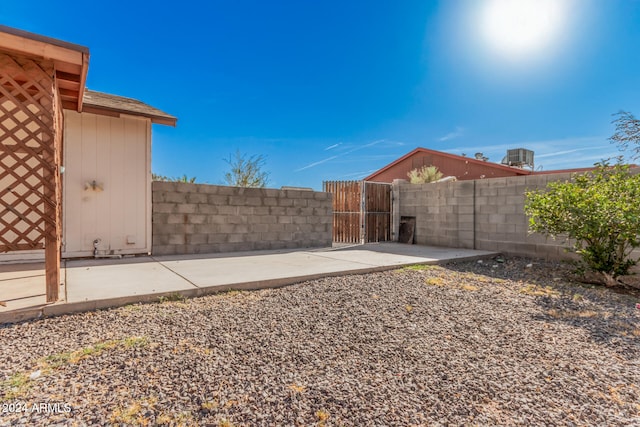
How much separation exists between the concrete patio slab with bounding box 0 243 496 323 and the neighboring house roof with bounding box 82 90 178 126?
250 centimetres

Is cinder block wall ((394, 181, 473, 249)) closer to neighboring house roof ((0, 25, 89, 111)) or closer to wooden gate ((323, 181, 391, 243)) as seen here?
wooden gate ((323, 181, 391, 243))

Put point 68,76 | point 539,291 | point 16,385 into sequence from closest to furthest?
point 16,385 < point 68,76 < point 539,291

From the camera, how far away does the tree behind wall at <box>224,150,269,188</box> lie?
11.3 m

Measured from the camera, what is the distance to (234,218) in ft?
21.8

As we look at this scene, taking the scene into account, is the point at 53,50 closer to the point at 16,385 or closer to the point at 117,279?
the point at 117,279

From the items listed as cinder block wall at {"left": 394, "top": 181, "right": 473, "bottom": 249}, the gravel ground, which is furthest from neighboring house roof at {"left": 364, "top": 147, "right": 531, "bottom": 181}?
the gravel ground

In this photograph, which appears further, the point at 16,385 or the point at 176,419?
the point at 16,385

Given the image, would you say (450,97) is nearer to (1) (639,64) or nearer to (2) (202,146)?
(1) (639,64)

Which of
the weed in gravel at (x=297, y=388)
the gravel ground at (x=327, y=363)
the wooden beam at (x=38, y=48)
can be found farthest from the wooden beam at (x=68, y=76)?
the weed in gravel at (x=297, y=388)

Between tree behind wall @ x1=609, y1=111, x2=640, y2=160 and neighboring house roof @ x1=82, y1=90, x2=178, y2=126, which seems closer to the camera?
neighboring house roof @ x1=82, y1=90, x2=178, y2=126

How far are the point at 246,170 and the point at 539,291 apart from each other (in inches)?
377

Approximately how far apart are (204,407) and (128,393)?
Answer: 0.45 m

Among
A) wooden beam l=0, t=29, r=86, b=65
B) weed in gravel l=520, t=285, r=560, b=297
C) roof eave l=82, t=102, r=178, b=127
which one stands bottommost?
weed in gravel l=520, t=285, r=560, b=297

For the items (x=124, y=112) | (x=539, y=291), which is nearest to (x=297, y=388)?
(x=539, y=291)
